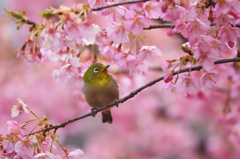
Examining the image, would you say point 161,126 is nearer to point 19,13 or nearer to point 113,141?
point 113,141

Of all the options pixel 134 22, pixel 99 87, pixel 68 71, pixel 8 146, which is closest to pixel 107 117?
pixel 99 87

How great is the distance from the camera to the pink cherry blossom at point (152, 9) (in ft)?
3.98

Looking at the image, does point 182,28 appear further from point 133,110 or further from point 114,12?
point 133,110

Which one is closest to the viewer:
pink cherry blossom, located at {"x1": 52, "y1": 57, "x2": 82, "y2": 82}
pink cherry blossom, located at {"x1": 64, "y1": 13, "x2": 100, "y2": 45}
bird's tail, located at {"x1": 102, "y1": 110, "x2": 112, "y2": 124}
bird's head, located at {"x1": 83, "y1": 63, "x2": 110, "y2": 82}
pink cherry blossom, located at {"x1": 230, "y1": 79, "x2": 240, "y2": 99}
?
pink cherry blossom, located at {"x1": 64, "y1": 13, "x2": 100, "y2": 45}

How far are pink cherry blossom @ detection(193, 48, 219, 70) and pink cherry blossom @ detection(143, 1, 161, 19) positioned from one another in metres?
0.25

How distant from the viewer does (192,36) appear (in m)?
1.18

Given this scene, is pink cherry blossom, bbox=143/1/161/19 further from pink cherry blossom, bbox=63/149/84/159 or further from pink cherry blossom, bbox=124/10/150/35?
pink cherry blossom, bbox=63/149/84/159

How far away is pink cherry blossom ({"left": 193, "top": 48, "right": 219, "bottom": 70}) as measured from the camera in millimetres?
1190

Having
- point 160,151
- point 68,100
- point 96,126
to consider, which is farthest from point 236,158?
point 96,126

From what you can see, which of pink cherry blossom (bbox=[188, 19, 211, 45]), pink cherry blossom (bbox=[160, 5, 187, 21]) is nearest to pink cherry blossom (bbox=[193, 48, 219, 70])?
pink cherry blossom (bbox=[188, 19, 211, 45])

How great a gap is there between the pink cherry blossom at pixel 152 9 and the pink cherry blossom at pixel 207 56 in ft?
0.81

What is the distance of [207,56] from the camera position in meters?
1.19

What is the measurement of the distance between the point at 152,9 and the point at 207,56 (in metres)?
0.32

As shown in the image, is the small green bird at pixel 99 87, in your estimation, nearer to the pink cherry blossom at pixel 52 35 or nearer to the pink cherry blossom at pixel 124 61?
the pink cherry blossom at pixel 124 61
